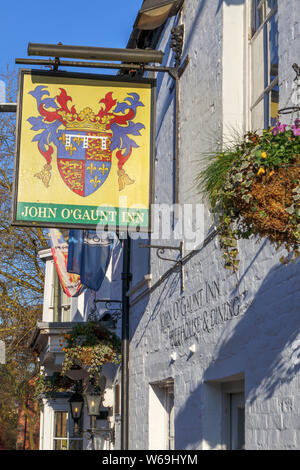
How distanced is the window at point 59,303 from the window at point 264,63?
604 inches

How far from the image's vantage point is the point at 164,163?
10773 mm

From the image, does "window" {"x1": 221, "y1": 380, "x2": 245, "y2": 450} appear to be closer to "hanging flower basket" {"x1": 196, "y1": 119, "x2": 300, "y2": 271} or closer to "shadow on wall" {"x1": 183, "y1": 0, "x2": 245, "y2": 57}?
"hanging flower basket" {"x1": 196, "y1": 119, "x2": 300, "y2": 271}

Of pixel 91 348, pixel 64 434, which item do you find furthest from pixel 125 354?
pixel 64 434

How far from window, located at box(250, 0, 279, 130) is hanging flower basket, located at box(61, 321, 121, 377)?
634 centimetres

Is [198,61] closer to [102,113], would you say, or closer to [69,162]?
[102,113]

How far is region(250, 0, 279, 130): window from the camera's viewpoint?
7109 mm

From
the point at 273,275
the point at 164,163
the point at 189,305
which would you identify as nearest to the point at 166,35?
the point at 164,163

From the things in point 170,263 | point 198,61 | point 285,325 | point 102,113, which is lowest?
point 285,325

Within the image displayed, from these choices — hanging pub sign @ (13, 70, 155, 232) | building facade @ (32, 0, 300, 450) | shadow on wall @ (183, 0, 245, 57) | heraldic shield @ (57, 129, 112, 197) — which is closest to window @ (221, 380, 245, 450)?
building facade @ (32, 0, 300, 450)

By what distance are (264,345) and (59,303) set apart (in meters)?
16.8

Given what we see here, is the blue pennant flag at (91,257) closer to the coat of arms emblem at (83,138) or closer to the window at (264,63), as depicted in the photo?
the coat of arms emblem at (83,138)

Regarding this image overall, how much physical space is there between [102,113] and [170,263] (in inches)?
101

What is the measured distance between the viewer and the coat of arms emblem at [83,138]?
7949 mm

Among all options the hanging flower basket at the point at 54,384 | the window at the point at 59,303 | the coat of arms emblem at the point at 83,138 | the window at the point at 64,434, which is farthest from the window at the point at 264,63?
the window at the point at 59,303
